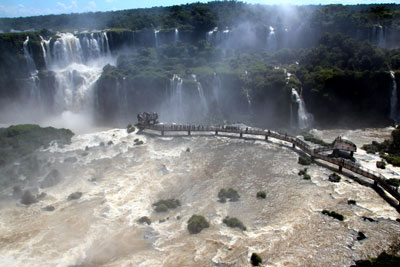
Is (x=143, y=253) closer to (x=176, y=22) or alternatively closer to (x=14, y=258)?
(x=14, y=258)

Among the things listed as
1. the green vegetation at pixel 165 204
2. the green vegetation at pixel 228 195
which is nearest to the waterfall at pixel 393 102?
the green vegetation at pixel 228 195

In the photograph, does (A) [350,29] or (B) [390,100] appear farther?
(A) [350,29]

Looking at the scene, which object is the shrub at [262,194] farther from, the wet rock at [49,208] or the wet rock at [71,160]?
the wet rock at [71,160]

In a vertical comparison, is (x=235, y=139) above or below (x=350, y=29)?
below

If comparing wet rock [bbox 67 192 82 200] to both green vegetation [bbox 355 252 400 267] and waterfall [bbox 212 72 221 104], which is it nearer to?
green vegetation [bbox 355 252 400 267]

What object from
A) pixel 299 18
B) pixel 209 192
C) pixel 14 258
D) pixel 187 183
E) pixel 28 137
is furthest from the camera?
pixel 299 18

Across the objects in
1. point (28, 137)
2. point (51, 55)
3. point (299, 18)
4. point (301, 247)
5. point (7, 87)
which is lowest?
point (301, 247)

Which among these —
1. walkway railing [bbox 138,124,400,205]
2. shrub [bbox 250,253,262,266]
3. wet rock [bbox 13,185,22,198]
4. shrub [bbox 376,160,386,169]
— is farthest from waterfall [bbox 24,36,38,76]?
shrub [bbox 376,160,386,169]

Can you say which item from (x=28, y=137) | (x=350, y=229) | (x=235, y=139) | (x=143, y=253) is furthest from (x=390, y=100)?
(x=28, y=137)
